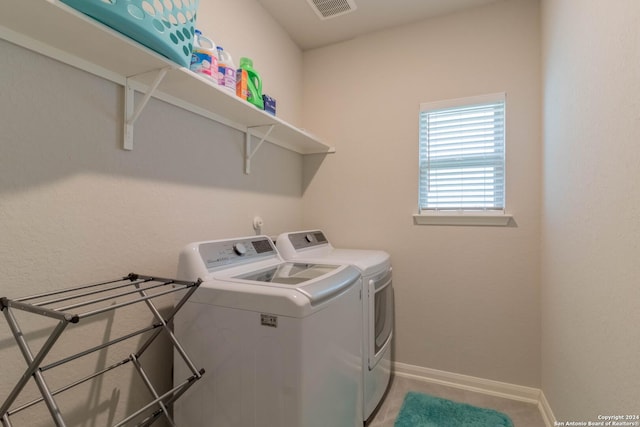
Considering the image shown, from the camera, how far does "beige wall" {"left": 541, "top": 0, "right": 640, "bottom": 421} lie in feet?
2.91

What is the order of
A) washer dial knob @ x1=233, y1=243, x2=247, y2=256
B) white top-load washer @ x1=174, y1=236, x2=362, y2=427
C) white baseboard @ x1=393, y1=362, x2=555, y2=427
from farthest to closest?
white baseboard @ x1=393, y1=362, x2=555, y2=427
washer dial knob @ x1=233, y1=243, x2=247, y2=256
white top-load washer @ x1=174, y1=236, x2=362, y2=427

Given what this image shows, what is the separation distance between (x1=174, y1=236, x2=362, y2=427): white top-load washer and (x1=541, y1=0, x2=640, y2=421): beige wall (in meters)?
0.93

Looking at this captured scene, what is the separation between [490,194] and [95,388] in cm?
240

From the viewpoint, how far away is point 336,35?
249 cm

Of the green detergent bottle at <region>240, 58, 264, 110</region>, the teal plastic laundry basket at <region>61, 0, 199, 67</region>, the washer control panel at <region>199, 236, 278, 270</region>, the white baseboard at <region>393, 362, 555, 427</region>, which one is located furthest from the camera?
the white baseboard at <region>393, 362, 555, 427</region>

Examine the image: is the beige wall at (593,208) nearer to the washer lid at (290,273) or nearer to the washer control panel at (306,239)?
the washer lid at (290,273)

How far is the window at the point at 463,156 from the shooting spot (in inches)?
82.5

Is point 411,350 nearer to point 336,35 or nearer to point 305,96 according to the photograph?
point 305,96

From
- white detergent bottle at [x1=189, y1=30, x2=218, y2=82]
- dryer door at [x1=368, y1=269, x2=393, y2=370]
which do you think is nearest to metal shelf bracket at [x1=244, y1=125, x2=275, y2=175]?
white detergent bottle at [x1=189, y1=30, x2=218, y2=82]

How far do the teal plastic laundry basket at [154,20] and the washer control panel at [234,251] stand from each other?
0.77 meters

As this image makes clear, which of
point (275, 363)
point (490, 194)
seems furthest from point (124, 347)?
point (490, 194)

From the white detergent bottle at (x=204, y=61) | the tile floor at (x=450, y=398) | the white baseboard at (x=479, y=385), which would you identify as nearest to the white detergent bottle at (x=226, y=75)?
the white detergent bottle at (x=204, y=61)

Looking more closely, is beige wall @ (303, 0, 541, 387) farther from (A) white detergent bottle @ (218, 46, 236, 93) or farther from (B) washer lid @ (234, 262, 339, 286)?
(A) white detergent bottle @ (218, 46, 236, 93)

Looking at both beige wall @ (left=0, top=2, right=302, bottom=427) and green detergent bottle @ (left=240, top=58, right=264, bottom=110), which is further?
green detergent bottle @ (left=240, top=58, right=264, bottom=110)
